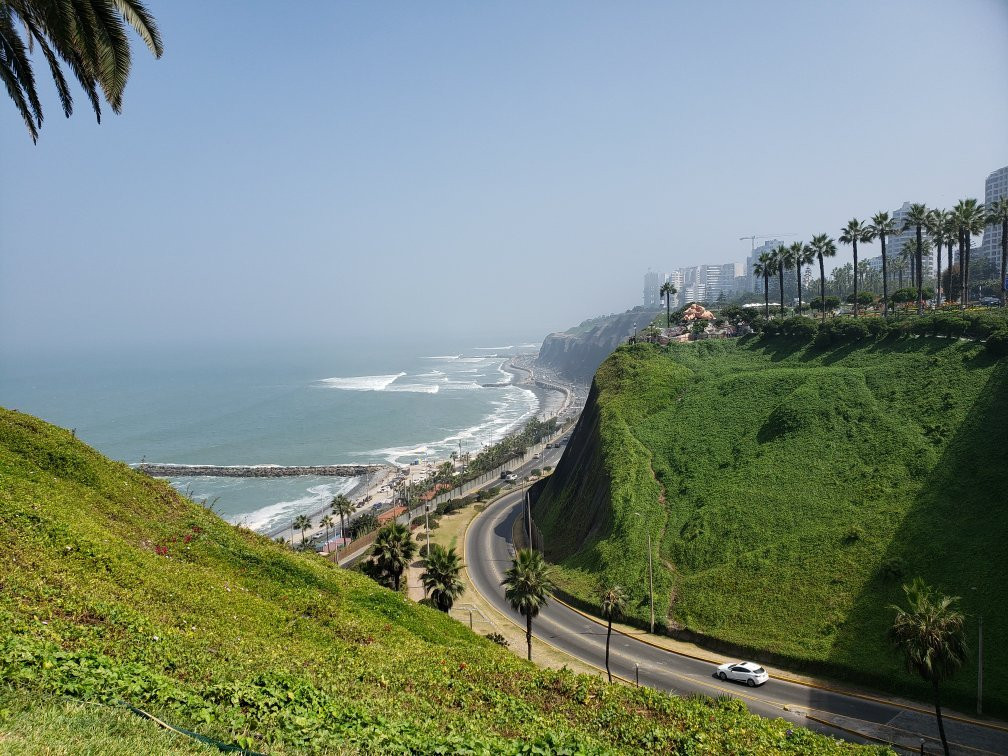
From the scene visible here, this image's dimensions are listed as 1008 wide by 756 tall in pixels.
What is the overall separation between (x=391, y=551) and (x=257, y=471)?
9176cm

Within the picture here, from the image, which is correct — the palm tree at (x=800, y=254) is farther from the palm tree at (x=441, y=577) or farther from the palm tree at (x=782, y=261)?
the palm tree at (x=441, y=577)

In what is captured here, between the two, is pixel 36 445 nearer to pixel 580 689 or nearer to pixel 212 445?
pixel 580 689

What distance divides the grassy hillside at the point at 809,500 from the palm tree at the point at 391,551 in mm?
15974

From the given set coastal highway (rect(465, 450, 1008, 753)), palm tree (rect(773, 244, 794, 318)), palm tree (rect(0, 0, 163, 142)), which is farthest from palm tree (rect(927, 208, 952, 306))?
palm tree (rect(0, 0, 163, 142))

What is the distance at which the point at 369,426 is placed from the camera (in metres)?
168

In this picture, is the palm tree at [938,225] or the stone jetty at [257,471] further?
the stone jetty at [257,471]

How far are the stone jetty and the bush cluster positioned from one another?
7945 centimetres

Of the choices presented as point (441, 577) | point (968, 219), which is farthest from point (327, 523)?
point (968, 219)

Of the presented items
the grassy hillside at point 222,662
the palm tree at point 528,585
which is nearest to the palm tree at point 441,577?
the palm tree at point 528,585

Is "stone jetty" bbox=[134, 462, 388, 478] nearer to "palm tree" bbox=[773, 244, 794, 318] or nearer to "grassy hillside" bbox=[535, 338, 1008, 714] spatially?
"grassy hillside" bbox=[535, 338, 1008, 714]

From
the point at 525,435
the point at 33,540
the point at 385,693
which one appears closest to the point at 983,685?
the point at 385,693

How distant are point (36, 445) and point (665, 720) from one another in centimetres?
2622

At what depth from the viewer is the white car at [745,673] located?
33.3 m

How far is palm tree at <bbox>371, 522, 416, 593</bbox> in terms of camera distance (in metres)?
38.8
